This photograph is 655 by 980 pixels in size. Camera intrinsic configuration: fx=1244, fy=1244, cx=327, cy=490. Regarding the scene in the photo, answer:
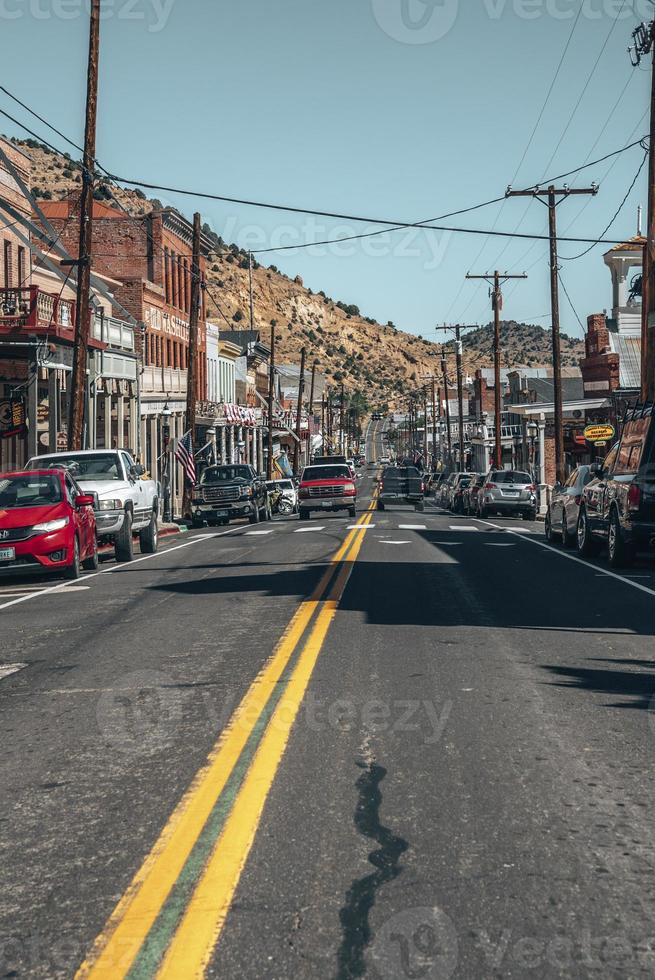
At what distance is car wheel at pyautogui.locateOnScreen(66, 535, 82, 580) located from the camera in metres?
19.5

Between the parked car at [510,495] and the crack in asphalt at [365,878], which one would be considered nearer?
the crack in asphalt at [365,878]

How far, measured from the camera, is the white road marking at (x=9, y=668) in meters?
10.4

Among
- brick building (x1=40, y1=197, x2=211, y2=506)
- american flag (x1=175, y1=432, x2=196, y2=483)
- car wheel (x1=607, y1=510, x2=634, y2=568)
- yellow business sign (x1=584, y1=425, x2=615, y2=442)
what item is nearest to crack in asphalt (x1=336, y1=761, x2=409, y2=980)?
car wheel (x1=607, y1=510, x2=634, y2=568)

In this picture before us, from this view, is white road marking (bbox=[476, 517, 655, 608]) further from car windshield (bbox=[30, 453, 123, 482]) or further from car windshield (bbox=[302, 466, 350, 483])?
car windshield (bbox=[302, 466, 350, 483])

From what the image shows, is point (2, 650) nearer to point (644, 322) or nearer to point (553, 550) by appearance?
point (553, 550)

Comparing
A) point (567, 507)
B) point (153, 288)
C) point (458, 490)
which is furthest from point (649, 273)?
point (153, 288)

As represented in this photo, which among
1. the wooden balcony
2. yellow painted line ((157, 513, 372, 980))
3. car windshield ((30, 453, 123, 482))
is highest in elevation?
the wooden balcony

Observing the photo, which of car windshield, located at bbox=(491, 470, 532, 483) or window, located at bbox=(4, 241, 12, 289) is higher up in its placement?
window, located at bbox=(4, 241, 12, 289)

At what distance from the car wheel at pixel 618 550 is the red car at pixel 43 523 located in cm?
859

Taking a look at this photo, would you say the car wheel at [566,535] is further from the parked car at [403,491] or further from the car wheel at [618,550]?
the parked car at [403,491]

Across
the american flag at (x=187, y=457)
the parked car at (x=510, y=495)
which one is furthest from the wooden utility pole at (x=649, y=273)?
the american flag at (x=187, y=457)

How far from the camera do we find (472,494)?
4803 cm

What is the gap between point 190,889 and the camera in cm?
497

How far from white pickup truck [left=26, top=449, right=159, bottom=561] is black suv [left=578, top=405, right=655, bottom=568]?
861cm
